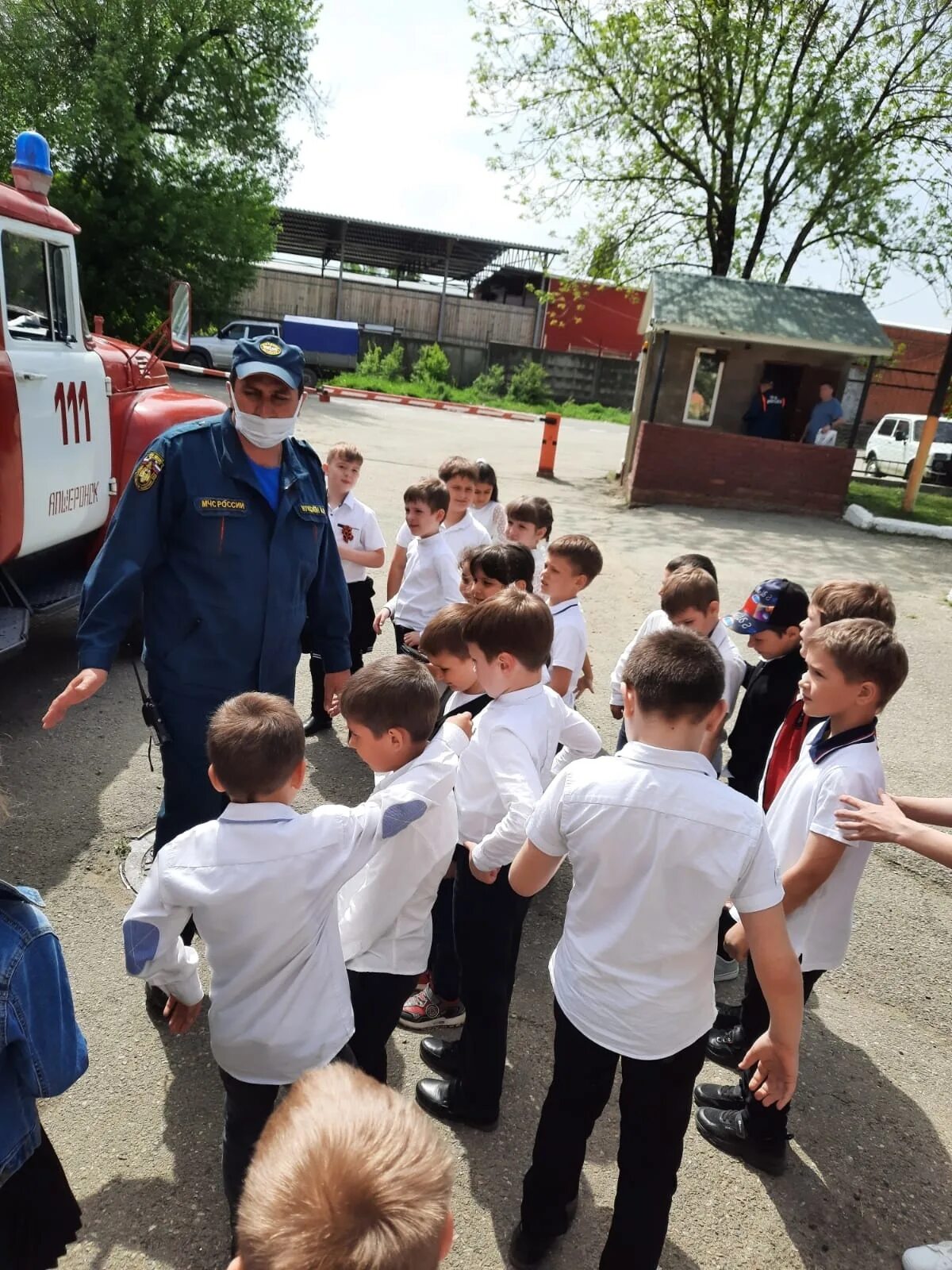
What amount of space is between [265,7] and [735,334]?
15547 millimetres

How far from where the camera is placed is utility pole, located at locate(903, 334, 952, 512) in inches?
515

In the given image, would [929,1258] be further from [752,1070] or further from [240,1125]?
[240,1125]

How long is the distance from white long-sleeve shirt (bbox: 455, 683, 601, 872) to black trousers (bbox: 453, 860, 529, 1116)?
0.50ft

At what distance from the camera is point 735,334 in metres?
13.2

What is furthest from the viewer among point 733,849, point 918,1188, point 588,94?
point 588,94

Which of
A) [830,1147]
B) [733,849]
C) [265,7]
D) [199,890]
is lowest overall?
[830,1147]

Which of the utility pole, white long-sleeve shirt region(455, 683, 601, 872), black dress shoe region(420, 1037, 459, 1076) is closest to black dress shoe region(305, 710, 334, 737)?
black dress shoe region(420, 1037, 459, 1076)

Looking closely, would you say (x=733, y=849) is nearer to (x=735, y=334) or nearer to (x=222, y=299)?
(x=735, y=334)

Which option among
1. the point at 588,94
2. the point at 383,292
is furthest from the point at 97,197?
the point at 383,292

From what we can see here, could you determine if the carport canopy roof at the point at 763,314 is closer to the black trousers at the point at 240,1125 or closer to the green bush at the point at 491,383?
the black trousers at the point at 240,1125

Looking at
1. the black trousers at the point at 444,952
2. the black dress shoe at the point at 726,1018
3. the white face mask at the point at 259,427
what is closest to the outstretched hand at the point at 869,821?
the black dress shoe at the point at 726,1018

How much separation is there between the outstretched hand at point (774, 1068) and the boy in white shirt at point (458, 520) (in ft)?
10.2

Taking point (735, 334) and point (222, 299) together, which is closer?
point (735, 334)

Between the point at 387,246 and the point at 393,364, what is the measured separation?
9.24 metres
